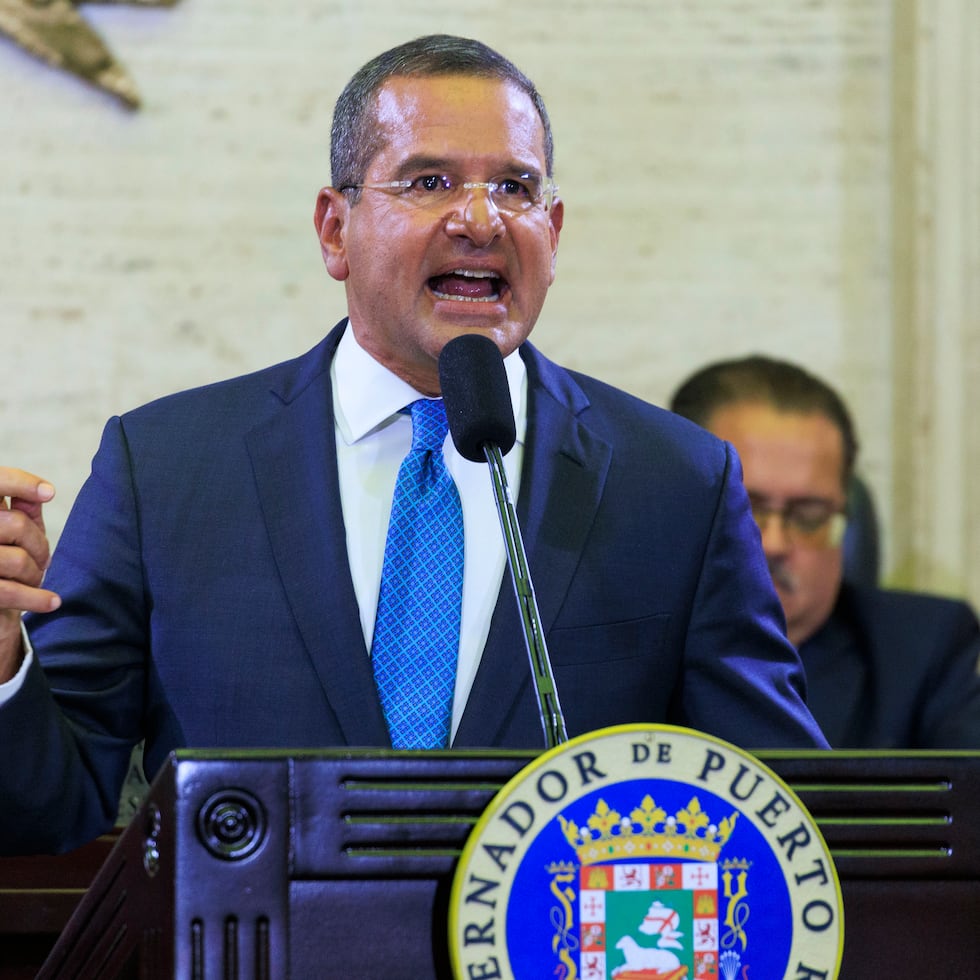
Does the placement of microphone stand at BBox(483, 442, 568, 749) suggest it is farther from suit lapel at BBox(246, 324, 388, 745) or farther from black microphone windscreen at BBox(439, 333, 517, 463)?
suit lapel at BBox(246, 324, 388, 745)

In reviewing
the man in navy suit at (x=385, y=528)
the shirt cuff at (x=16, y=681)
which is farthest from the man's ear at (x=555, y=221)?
the shirt cuff at (x=16, y=681)

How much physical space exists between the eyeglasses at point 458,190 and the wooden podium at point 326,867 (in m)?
0.85

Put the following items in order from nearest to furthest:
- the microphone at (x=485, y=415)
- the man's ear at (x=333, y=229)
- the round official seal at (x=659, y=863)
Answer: the round official seal at (x=659, y=863) → the microphone at (x=485, y=415) → the man's ear at (x=333, y=229)

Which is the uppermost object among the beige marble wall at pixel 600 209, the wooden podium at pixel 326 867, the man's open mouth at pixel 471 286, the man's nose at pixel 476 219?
the beige marble wall at pixel 600 209

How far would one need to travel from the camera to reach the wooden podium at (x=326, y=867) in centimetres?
95

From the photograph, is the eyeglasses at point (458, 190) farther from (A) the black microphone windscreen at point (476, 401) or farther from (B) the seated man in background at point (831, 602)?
(B) the seated man in background at point (831, 602)

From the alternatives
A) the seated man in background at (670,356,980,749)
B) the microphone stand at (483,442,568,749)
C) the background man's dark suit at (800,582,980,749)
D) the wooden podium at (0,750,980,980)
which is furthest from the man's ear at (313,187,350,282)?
the background man's dark suit at (800,582,980,749)

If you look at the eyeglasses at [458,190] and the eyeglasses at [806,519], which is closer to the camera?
the eyeglasses at [458,190]

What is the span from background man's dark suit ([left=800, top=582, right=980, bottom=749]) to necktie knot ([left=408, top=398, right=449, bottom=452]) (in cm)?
126

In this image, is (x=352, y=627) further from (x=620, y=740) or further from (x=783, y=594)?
(x=783, y=594)

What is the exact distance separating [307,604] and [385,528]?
145 millimetres

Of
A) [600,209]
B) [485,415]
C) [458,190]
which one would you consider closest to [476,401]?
[485,415]

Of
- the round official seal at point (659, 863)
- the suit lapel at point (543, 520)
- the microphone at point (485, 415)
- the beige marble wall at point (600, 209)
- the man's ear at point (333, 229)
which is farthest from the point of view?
the beige marble wall at point (600, 209)

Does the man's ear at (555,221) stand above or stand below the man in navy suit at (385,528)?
above
